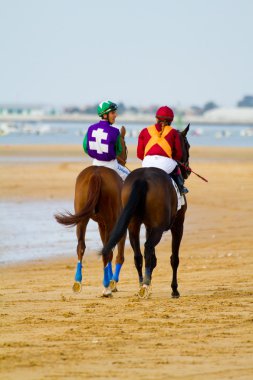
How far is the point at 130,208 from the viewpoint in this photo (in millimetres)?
11875

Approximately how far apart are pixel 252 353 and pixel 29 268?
7898mm

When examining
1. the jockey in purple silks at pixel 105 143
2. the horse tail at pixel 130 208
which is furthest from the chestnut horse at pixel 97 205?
the horse tail at pixel 130 208

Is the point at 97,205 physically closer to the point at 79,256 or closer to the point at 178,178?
the point at 79,256

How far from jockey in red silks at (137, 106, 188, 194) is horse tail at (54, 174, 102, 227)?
1.71 feet

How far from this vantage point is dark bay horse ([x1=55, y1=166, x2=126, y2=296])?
41.8 ft

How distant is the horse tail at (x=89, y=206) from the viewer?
1268 centimetres

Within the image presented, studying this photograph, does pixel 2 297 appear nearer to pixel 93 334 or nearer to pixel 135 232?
pixel 135 232

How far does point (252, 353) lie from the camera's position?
8805 mm

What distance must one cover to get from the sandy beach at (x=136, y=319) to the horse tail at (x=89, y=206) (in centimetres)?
75

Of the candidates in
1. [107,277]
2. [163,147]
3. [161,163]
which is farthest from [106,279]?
[163,147]

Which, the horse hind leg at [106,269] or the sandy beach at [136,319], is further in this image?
the horse hind leg at [106,269]

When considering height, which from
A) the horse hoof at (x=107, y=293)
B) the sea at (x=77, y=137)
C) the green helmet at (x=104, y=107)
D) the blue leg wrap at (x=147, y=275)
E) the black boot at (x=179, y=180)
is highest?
the green helmet at (x=104, y=107)

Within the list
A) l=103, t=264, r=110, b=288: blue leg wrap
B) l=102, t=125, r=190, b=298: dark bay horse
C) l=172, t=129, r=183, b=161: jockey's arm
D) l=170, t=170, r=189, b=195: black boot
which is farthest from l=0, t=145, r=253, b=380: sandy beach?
l=172, t=129, r=183, b=161: jockey's arm

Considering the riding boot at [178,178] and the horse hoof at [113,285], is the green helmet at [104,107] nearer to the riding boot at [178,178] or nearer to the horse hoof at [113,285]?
the riding boot at [178,178]
